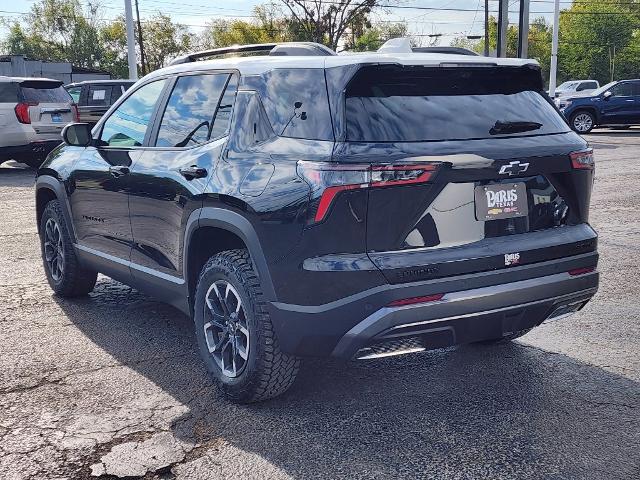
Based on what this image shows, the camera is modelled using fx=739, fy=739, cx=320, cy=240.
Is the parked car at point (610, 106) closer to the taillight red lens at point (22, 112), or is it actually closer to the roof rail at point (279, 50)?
the taillight red lens at point (22, 112)

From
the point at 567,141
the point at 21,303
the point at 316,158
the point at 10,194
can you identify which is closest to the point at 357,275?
the point at 316,158

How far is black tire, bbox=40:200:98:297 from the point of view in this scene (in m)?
5.61

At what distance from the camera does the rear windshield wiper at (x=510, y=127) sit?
11.5 ft

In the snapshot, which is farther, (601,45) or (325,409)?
(601,45)

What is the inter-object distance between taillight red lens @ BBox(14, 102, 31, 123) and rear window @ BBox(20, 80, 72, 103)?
0.52 feet

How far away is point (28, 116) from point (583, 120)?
60.9ft

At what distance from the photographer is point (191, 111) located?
168 inches

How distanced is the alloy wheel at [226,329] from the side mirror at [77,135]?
1.88m

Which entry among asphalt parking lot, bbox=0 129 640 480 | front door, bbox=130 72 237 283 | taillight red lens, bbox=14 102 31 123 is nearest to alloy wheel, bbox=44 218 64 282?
asphalt parking lot, bbox=0 129 640 480

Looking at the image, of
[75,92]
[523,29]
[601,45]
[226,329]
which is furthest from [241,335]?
[601,45]

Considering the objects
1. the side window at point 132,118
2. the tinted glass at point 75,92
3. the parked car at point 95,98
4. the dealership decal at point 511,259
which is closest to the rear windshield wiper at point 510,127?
the dealership decal at point 511,259

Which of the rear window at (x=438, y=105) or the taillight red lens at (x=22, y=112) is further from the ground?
the rear window at (x=438, y=105)

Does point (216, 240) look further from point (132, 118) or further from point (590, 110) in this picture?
point (590, 110)

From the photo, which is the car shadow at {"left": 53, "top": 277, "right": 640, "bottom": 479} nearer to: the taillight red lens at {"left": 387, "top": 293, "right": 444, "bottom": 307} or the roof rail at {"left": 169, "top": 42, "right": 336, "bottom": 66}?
the taillight red lens at {"left": 387, "top": 293, "right": 444, "bottom": 307}
